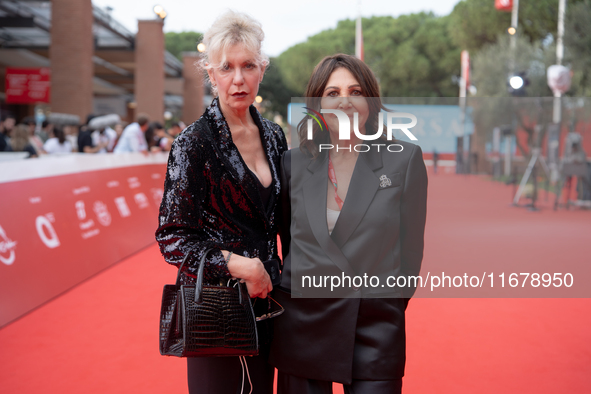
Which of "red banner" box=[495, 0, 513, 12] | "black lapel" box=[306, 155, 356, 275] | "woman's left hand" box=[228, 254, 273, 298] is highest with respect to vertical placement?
"red banner" box=[495, 0, 513, 12]

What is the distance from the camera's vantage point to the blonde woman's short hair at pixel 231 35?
1886mm

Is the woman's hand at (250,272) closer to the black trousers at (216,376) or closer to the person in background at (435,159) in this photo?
the black trousers at (216,376)

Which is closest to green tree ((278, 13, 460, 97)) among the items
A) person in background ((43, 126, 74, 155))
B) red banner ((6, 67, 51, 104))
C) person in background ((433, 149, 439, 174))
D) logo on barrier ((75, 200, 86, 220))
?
red banner ((6, 67, 51, 104))

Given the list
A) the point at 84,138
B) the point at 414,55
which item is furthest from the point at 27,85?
the point at 414,55

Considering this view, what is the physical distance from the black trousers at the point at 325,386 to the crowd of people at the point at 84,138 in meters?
8.06

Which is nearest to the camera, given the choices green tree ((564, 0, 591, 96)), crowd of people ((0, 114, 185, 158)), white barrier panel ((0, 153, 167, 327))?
white barrier panel ((0, 153, 167, 327))

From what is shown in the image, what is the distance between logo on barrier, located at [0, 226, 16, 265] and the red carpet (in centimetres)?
53

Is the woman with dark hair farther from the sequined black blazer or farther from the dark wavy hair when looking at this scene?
the sequined black blazer

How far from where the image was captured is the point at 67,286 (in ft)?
18.3

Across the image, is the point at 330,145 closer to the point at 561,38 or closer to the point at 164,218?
the point at 164,218

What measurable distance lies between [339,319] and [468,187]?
4.15 ft

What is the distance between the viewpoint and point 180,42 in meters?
62.2

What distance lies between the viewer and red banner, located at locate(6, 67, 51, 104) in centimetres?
2019

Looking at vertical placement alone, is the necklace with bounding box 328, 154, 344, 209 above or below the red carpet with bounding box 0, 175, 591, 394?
above
